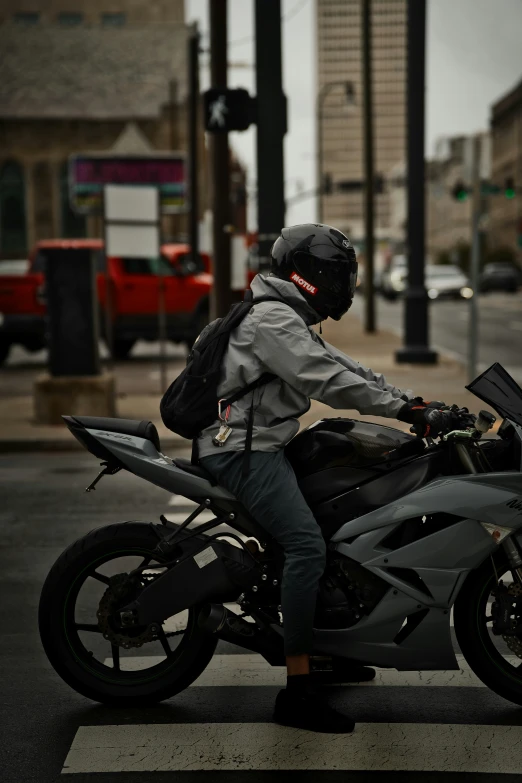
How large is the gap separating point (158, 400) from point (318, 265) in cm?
1043

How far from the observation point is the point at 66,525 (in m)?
8.23

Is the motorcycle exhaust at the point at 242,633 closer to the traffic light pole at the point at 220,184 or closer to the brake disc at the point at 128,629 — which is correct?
the brake disc at the point at 128,629

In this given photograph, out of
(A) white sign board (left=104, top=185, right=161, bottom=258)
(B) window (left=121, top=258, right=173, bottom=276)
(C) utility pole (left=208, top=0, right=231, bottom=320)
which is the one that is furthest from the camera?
(B) window (left=121, top=258, right=173, bottom=276)

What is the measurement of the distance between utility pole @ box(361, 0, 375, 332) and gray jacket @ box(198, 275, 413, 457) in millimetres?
25407

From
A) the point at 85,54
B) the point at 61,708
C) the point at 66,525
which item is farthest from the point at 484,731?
the point at 85,54

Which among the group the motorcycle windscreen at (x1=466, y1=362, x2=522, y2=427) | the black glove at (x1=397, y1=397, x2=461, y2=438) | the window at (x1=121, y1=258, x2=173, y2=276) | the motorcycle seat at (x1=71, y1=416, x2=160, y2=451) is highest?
the motorcycle windscreen at (x1=466, y1=362, x2=522, y2=427)

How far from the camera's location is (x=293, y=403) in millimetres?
4590

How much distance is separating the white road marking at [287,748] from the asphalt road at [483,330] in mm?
14318

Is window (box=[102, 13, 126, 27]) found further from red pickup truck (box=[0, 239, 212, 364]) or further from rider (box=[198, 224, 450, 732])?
rider (box=[198, 224, 450, 732])

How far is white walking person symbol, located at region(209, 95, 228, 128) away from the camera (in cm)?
1326

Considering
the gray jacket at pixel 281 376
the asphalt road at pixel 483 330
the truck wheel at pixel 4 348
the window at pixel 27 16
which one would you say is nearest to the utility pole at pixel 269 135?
the asphalt road at pixel 483 330

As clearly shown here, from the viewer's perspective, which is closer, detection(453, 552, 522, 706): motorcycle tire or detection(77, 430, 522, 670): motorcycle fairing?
detection(77, 430, 522, 670): motorcycle fairing

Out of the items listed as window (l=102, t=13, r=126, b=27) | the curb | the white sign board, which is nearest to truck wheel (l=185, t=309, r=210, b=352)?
the white sign board

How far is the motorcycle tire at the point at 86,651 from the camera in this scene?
4637 mm
